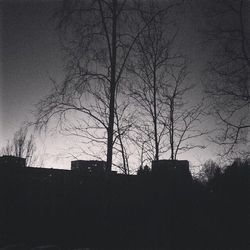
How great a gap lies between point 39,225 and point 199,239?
18.4 feet

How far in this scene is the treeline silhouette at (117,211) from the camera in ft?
39.4

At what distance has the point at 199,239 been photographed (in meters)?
12.2

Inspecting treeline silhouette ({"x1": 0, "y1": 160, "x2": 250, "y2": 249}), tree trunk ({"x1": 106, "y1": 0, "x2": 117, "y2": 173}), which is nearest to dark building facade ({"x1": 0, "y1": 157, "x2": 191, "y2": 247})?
treeline silhouette ({"x1": 0, "y1": 160, "x2": 250, "y2": 249})

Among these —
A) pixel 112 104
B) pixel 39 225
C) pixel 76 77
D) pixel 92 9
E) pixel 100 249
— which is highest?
pixel 92 9

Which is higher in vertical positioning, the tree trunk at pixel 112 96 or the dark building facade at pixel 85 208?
the tree trunk at pixel 112 96

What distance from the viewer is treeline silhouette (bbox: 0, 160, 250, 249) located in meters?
12.0

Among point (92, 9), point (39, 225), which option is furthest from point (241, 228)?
point (92, 9)

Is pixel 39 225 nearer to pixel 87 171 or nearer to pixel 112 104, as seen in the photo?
pixel 87 171

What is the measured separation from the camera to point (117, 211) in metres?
12.7

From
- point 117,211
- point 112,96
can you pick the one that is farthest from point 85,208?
point 112,96

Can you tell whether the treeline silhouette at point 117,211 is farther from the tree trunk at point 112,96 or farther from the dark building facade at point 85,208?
the tree trunk at point 112,96

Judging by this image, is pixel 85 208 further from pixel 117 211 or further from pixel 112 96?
pixel 112 96

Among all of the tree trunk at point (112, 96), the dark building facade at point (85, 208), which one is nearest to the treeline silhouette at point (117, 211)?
the dark building facade at point (85, 208)

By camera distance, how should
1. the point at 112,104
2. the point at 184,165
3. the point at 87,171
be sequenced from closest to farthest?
the point at 112,104, the point at 87,171, the point at 184,165
